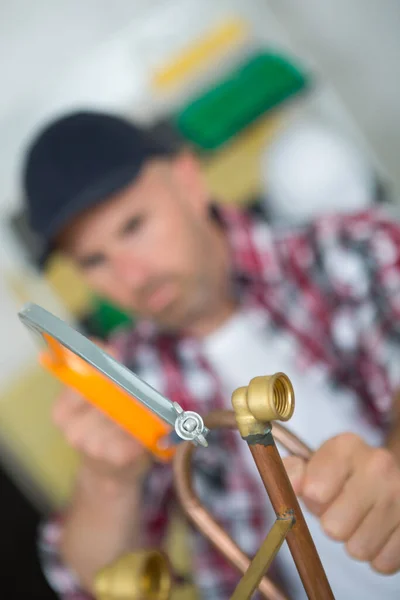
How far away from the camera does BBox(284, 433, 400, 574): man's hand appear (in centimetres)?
30

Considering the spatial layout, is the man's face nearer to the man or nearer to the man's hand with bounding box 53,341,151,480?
the man

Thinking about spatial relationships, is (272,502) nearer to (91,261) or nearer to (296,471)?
(296,471)

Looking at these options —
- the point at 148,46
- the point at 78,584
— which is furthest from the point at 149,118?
the point at 78,584

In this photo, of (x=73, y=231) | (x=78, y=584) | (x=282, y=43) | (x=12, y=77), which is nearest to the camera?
(x=78, y=584)

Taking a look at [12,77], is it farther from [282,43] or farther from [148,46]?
[282,43]

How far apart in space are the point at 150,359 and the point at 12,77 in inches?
24.9

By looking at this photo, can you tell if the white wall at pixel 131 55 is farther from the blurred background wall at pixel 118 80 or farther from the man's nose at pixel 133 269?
the man's nose at pixel 133 269

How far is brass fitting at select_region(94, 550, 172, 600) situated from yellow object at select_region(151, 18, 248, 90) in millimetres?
973

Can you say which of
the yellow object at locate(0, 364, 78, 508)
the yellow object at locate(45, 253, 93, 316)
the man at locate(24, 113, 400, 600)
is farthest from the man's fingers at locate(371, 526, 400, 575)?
the yellow object at locate(45, 253, 93, 316)

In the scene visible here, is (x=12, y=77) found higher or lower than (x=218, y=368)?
higher

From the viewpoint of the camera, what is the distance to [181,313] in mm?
694

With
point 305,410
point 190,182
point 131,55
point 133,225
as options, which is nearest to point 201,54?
point 131,55

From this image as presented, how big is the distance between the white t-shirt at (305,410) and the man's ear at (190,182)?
0.16 meters

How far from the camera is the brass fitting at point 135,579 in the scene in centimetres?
30
